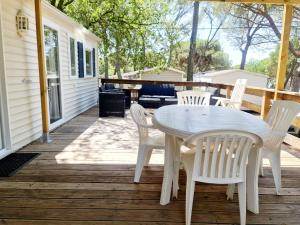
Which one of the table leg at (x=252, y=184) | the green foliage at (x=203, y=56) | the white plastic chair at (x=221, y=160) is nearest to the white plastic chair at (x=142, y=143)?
the white plastic chair at (x=221, y=160)

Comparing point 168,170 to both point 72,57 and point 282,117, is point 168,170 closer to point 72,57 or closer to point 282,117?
point 282,117

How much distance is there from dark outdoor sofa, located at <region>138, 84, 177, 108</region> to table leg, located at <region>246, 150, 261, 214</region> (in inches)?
193

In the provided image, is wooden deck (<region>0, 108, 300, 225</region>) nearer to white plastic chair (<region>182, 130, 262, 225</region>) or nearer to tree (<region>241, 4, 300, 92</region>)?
white plastic chair (<region>182, 130, 262, 225</region>)

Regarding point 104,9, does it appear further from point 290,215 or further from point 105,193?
point 290,215

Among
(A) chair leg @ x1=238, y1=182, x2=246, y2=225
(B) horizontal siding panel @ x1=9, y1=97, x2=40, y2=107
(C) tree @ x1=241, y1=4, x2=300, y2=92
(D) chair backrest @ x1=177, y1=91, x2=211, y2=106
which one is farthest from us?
(C) tree @ x1=241, y1=4, x2=300, y2=92

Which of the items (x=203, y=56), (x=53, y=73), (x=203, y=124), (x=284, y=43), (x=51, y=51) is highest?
(x=203, y=56)

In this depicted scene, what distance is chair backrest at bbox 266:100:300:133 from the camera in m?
2.43

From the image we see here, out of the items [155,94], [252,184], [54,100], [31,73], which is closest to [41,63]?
[31,73]

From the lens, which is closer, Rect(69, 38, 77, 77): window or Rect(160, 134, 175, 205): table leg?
Rect(160, 134, 175, 205): table leg

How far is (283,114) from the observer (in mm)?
2531

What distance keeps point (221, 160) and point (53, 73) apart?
4.10m

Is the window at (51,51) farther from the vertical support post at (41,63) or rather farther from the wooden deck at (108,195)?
the wooden deck at (108,195)

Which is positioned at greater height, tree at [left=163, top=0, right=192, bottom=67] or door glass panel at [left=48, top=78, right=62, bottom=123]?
tree at [left=163, top=0, right=192, bottom=67]

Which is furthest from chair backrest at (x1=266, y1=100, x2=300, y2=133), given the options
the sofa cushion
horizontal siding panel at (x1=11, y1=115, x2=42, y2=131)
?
the sofa cushion
